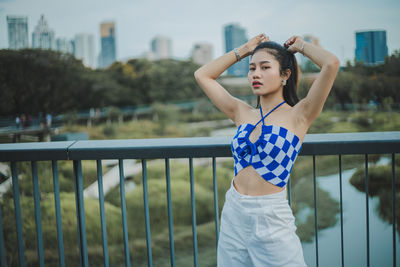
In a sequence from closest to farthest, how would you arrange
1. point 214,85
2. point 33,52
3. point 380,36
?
point 214,85 < point 380,36 < point 33,52

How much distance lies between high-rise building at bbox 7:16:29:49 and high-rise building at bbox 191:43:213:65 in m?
13.3

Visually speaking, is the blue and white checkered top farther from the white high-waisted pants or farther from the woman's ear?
the woman's ear

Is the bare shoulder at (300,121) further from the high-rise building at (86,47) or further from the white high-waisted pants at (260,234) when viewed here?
the high-rise building at (86,47)

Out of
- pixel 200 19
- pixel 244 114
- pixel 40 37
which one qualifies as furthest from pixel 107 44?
pixel 244 114

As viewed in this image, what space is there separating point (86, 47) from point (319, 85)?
1770cm

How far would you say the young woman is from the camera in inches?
47.8

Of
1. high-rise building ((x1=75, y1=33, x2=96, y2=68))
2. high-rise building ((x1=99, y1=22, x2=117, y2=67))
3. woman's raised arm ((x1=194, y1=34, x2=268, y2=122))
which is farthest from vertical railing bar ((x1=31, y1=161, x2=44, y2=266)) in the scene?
high-rise building ((x1=99, y1=22, x2=117, y2=67))

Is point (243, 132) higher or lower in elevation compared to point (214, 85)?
lower

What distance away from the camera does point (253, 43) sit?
1.48 m

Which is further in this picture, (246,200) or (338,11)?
(338,11)

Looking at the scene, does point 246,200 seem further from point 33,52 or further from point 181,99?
point 181,99

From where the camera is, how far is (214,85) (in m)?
1.55

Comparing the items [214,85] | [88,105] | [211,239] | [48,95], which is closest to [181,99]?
[88,105]

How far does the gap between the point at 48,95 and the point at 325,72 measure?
932cm
